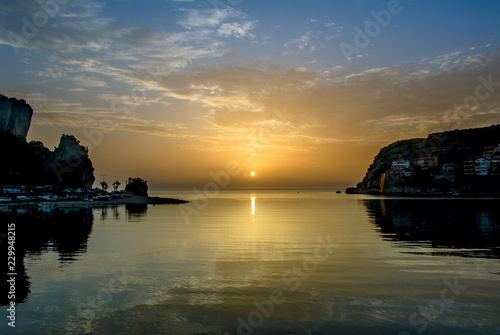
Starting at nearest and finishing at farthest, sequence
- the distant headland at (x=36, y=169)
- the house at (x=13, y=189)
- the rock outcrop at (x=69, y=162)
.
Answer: the distant headland at (x=36, y=169) → the house at (x=13, y=189) → the rock outcrop at (x=69, y=162)

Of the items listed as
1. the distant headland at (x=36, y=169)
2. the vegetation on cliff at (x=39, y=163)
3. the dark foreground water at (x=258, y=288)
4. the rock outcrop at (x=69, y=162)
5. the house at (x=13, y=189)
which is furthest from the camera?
the rock outcrop at (x=69, y=162)

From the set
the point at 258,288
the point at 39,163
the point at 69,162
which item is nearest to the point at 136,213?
the point at 258,288

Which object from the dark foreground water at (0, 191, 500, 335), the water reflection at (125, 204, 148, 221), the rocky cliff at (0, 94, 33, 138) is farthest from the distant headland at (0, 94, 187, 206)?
the dark foreground water at (0, 191, 500, 335)

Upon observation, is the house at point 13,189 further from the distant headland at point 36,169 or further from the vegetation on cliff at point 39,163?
the vegetation on cliff at point 39,163

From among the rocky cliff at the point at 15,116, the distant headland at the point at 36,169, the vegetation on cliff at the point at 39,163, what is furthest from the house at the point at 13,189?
the rocky cliff at the point at 15,116

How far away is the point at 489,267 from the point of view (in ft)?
67.5

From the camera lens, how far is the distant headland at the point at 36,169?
115438 mm

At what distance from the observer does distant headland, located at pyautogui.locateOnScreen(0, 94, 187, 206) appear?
115m

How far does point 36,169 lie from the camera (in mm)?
148625

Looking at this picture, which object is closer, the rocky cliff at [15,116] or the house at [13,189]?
the house at [13,189]

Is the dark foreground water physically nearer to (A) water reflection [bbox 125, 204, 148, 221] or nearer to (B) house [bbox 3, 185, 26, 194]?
(A) water reflection [bbox 125, 204, 148, 221]

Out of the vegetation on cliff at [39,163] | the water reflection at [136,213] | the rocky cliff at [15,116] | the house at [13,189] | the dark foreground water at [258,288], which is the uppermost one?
the rocky cliff at [15,116]

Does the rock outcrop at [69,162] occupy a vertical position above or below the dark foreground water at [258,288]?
above

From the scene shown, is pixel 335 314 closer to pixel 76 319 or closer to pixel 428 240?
pixel 76 319
